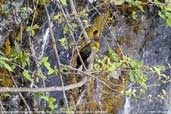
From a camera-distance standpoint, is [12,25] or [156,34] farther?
[156,34]

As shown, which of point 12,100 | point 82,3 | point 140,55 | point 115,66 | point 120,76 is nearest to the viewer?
point 115,66

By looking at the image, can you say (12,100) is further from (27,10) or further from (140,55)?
(140,55)

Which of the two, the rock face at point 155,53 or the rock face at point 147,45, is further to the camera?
the rock face at point 155,53

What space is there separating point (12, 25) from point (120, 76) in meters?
0.92

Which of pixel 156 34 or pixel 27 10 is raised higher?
pixel 27 10

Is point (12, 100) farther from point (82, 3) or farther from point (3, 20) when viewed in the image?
point (82, 3)

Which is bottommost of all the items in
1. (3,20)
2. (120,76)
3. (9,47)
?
(120,76)

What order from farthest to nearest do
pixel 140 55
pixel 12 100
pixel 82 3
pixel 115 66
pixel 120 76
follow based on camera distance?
pixel 140 55
pixel 120 76
pixel 82 3
pixel 12 100
pixel 115 66

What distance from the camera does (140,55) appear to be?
2.73 m

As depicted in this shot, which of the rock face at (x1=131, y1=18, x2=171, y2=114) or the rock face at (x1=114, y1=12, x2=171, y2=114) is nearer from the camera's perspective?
the rock face at (x1=114, y1=12, x2=171, y2=114)

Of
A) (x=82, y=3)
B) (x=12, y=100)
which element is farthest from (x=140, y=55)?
(x=12, y=100)

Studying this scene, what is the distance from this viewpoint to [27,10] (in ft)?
5.99

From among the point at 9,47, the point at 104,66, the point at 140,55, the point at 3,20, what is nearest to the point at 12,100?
the point at 9,47

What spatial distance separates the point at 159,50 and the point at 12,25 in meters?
1.28
